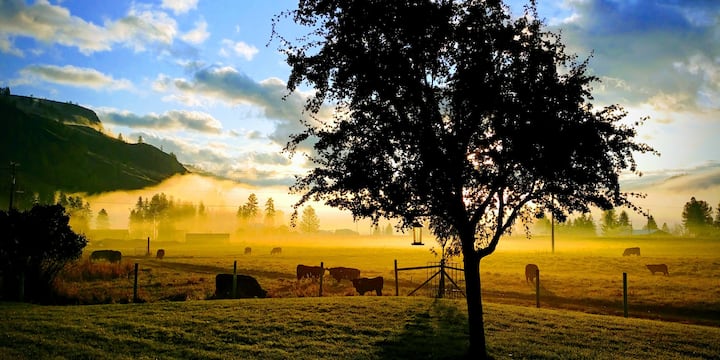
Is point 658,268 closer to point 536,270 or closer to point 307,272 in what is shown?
point 536,270

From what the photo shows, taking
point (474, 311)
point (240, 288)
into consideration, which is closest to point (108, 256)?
point (240, 288)

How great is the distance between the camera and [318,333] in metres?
16.1

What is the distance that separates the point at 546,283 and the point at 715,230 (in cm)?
18279

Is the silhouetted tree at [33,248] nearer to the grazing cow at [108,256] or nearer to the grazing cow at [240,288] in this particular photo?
the grazing cow at [240,288]

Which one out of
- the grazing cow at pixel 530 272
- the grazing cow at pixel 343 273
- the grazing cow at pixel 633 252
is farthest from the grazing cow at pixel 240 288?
the grazing cow at pixel 633 252

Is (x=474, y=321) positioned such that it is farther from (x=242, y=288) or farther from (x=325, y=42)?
(x=242, y=288)

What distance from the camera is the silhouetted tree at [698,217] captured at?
178375 millimetres

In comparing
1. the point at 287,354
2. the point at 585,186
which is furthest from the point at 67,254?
the point at 585,186

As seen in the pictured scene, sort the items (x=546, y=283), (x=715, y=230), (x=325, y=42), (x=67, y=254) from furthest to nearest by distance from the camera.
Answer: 1. (x=715, y=230)
2. (x=546, y=283)
3. (x=67, y=254)
4. (x=325, y=42)

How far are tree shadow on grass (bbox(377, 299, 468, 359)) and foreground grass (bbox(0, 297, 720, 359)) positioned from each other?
0.03 meters

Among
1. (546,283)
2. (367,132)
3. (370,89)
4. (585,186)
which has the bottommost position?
(546,283)

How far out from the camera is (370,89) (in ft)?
43.4

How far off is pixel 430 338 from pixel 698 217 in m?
208

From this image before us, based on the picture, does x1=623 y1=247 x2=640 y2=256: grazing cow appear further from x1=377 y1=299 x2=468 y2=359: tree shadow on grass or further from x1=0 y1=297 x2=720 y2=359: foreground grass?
x1=377 y1=299 x2=468 y2=359: tree shadow on grass
